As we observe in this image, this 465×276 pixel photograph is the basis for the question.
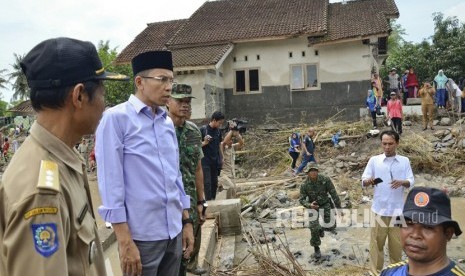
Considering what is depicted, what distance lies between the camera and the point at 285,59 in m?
18.6

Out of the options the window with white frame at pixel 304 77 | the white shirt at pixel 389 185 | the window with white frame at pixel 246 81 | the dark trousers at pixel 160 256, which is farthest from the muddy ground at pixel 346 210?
the window with white frame at pixel 246 81

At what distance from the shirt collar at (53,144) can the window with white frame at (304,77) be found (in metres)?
17.7

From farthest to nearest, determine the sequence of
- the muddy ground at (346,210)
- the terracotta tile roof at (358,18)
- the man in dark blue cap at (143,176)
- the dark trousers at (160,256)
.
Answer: the terracotta tile roof at (358,18) → the muddy ground at (346,210) → the dark trousers at (160,256) → the man in dark blue cap at (143,176)

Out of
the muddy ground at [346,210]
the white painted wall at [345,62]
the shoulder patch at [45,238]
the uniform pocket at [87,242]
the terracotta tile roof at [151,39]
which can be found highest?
the terracotta tile roof at [151,39]

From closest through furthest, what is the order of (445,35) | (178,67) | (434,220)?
(434,220)
(178,67)
(445,35)

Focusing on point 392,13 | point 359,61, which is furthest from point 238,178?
point 392,13

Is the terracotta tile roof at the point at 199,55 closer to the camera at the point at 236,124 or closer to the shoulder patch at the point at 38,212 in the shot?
the camera at the point at 236,124

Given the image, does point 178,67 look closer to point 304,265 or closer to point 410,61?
point 304,265

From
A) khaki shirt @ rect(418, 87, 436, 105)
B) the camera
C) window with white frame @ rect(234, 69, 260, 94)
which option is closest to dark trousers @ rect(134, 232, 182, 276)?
the camera

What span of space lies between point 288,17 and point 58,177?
19.3 metres

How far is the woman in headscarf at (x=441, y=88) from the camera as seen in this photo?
618 inches

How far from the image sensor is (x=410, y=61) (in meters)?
24.8

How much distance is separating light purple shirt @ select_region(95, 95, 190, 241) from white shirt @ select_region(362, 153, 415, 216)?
3253 millimetres

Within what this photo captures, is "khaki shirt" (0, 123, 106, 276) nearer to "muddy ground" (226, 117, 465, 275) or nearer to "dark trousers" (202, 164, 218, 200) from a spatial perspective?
"muddy ground" (226, 117, 465, 275)
